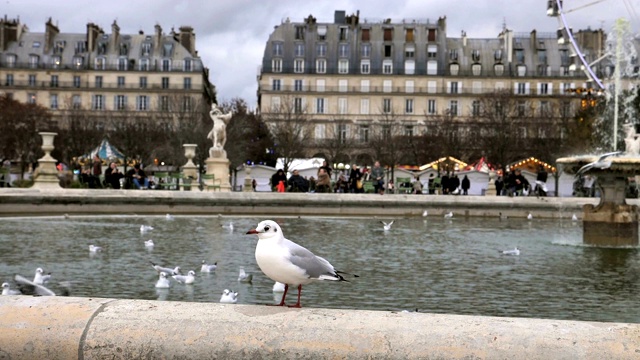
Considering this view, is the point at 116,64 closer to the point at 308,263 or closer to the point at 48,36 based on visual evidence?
the point at 48,36

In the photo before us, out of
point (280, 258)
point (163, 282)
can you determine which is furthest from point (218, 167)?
point (280, 258)

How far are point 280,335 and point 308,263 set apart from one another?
2.93 ft

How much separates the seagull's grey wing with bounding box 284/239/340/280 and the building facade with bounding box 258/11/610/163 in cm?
7690

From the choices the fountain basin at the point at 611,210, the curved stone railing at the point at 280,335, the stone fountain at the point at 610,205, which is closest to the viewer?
the curved stone railing at the point at 280,335

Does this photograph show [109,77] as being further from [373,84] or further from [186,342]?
[186,342]

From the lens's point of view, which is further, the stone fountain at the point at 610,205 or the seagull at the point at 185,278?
the stone fountain at the point at 610,205

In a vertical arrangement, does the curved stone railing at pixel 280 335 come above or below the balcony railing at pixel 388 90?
below

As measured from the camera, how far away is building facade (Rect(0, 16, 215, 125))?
82188 mm

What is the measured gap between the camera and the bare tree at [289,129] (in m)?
55.4

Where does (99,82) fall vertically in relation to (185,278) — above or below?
above

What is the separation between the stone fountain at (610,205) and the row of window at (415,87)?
222 ft

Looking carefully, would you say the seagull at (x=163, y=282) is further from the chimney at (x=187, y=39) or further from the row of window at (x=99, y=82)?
the chimney at (x=187, y=39)

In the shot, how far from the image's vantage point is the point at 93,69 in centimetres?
8281

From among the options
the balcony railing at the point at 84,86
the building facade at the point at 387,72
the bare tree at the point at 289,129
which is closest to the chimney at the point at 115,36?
the balcony railing at the point at 84,86
